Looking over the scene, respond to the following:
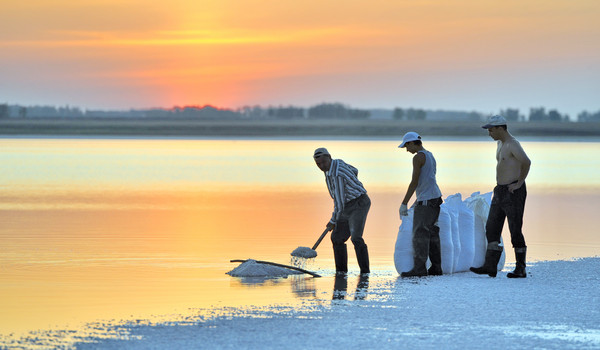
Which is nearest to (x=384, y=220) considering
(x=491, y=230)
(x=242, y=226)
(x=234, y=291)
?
(x=242, y=226)

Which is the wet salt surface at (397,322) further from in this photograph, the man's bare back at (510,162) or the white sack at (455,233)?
the man's bare back at (510,162)

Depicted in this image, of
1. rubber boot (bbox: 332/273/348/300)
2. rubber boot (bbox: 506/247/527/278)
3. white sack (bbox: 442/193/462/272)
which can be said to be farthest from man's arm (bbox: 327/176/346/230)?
rubber boot (bbox: 506/247/527/278)

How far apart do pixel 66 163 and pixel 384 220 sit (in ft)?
79.5

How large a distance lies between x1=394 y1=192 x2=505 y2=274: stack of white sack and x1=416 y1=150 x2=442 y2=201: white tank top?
367mm

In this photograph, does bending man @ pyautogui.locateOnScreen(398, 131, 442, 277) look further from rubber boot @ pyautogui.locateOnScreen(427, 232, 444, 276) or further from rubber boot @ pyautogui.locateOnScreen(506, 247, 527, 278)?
rubber boot @ pyautogui.locateOnScreen(506, 247, 527, 278)

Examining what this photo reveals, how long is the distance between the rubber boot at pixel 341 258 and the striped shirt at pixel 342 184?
0.43m

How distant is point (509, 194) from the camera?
9406 mm

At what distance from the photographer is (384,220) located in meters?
15.3

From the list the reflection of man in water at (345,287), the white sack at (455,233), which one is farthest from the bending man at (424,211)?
the reflection of man in water at (345,287)

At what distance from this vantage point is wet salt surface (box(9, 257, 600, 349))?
21.5 feet

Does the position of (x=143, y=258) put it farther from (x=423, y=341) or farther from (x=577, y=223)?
(x=577, y=223)

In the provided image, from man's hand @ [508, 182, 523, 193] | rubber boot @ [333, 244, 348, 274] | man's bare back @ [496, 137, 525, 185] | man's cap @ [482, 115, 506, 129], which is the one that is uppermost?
man's cap @ [482, 115, 506, 129]

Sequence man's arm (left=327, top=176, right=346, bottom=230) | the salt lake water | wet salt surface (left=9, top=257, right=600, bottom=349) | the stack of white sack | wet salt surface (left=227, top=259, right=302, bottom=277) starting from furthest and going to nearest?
the stack of white sack, wet salt surface (left=227, top=259, right=302, bottom=277), man's arm (left=327, top=176, right=346, bottom=230), the salt lake water, wet salt surface (left=9, top=257, right=600, bottom=349)

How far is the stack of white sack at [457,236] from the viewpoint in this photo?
9.80 m
